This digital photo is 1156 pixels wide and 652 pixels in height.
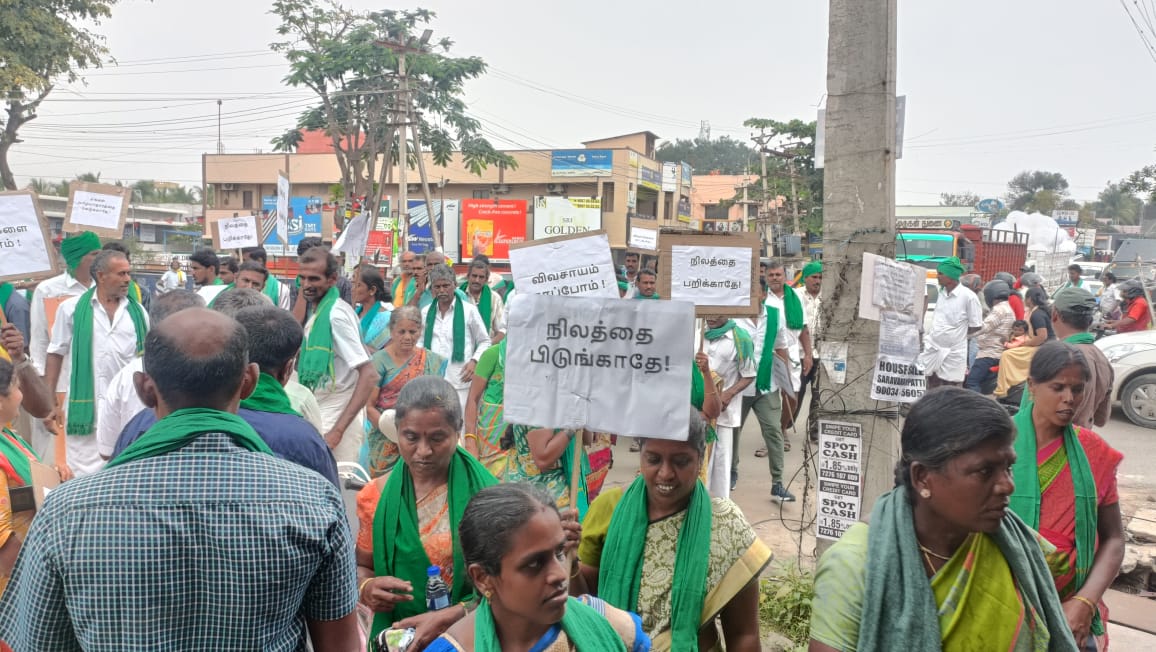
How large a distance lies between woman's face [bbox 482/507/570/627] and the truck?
15.6m

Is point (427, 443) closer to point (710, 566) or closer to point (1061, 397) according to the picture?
point (710, 566)

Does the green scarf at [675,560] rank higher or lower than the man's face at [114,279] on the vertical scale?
lower

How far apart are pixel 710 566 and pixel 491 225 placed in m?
40.3

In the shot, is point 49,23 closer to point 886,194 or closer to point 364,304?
point 364,304

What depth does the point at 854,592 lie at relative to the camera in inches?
84.7

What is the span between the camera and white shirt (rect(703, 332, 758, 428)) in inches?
251

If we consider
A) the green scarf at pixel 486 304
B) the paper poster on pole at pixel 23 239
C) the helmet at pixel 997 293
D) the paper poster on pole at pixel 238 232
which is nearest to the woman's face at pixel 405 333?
the paper poster on pole at pixel 23 239

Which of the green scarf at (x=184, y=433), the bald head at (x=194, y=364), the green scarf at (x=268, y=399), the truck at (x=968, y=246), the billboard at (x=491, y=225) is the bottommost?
the green scarf at (x=268, y=399)

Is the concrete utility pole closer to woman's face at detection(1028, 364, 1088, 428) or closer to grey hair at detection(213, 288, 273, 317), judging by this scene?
woman's face at detection(1028, 364, 1088, 428)

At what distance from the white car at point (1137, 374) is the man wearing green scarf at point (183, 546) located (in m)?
11.9

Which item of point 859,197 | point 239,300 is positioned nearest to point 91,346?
point 239,300

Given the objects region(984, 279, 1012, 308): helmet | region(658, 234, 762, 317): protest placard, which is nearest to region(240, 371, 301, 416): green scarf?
region(658, 234, 762, 317): protest placard

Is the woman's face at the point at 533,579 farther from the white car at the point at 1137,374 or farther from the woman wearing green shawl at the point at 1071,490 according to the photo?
the white car at the point at 1137,374

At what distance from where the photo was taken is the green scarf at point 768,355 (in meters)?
7.38
